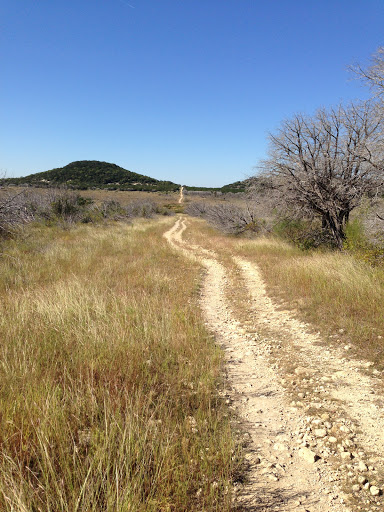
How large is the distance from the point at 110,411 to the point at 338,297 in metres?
5.01

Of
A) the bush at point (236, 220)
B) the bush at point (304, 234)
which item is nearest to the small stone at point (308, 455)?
the bush at point (304, 234)

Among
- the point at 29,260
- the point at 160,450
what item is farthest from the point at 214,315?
the point at 29,260

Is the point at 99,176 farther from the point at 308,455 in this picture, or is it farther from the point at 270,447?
the point at 308,455

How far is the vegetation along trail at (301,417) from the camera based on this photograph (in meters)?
2.09

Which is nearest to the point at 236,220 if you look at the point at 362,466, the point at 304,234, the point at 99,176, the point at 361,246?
the point at 304,234

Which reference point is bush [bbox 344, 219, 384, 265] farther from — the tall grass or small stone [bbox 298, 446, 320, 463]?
small stone [bbox 298, 446, 320, 463]

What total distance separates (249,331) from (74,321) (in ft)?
9.89

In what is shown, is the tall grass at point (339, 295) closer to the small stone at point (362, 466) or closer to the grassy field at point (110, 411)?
the small stone at point (362, 466)

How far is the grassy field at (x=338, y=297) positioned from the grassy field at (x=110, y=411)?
2.16m

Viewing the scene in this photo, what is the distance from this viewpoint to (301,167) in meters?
11.0

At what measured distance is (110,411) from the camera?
249 centimetres

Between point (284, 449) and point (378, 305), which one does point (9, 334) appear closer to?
point (284, 449)

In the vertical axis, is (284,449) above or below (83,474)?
below

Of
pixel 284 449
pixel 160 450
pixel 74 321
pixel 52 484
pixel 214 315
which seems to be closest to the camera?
pixel 52 484
